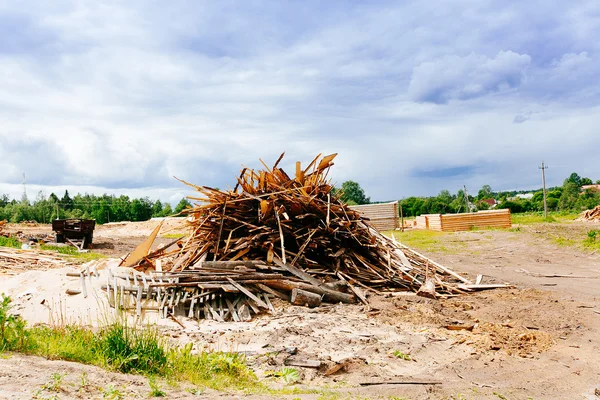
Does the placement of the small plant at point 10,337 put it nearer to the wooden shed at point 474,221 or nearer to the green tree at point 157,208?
the wooden shed at point 474,221

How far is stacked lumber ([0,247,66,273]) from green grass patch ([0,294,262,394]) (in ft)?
28.8

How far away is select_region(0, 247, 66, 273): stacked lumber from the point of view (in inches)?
515

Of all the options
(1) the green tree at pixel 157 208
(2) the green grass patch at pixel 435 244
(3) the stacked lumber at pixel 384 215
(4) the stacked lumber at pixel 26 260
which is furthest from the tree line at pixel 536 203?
(4) the stacked lumber at pixel 26 260

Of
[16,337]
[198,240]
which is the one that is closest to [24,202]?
[198,240]

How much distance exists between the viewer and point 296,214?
1047cm

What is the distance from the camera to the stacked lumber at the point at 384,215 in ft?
106

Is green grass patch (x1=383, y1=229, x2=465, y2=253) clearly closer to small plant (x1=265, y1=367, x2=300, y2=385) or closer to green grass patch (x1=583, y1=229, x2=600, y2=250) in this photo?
green grass patch (x1=583, y1=229, x2=600, y2=250)

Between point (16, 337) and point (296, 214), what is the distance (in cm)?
636

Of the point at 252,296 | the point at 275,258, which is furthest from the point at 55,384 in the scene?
the point at 275,258

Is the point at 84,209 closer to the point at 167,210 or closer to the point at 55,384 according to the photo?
the point at 167,210

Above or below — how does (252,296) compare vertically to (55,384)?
below

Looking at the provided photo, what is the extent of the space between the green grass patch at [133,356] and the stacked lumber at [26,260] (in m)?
8.79

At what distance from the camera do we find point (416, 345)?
6.44 m

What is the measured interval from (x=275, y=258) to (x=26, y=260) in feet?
29.0
